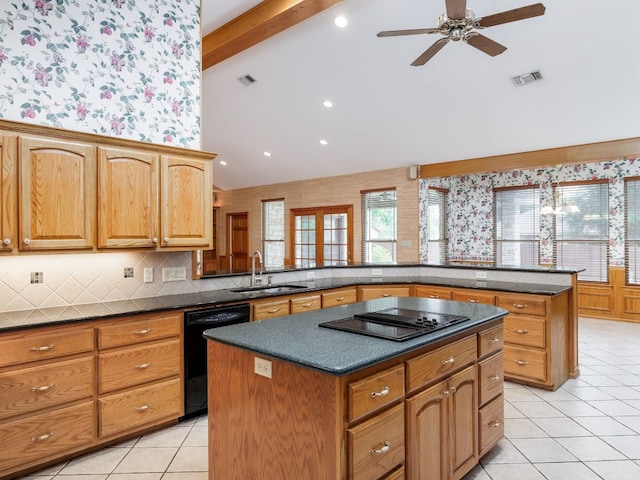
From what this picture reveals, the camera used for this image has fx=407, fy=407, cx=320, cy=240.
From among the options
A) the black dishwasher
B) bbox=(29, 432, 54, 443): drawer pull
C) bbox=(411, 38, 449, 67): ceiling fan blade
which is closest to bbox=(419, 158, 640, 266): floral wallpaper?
bbox=(411, 38, 449, 67): ceiling fan blade

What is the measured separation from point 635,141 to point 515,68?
2136 millimetres

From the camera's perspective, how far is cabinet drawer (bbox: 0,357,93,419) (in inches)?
89.4

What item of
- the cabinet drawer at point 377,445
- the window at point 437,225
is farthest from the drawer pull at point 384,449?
the window at point 437,225

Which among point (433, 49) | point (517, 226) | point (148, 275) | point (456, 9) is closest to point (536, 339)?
point (433, 49)

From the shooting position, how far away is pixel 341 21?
13.6 feet

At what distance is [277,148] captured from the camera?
753 centimetres

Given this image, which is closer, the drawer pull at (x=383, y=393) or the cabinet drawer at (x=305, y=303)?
the drawer pull at (x=383, y=393)

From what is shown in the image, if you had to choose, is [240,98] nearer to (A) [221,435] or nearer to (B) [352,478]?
(A) [221,435]

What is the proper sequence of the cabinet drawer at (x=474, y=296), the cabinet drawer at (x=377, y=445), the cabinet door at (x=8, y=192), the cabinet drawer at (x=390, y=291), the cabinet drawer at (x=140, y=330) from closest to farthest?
the cabinet drawer at (x=377, y=445), the cabinet door at (x=8, y=192), the cabinet drawer at (x=140, y=330), the cabinet drawer at (x=474, y=296), the cabinet drawer at (x=390, y=291)

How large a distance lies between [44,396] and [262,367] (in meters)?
1.56

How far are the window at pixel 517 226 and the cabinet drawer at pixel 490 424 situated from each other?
235 inches

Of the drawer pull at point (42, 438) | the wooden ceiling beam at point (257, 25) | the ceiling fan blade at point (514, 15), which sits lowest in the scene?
the drawer pull at point (42, 438)

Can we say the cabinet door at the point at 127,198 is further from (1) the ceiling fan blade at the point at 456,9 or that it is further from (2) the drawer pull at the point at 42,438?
(1) the ceiling fan blade at the point at 456,9

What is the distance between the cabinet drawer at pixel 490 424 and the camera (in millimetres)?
2354
